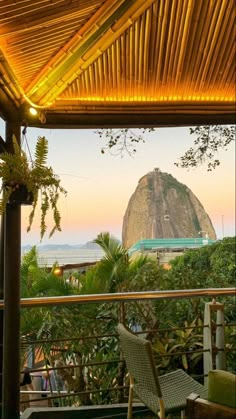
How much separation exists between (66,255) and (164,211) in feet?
7.10

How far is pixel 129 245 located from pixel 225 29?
3.13 metres

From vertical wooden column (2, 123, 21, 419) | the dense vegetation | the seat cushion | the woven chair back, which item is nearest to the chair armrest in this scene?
the seat cushion

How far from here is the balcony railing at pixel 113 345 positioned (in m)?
3.18

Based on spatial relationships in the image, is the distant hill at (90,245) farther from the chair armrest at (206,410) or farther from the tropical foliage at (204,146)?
the chair armrest at (206,410)

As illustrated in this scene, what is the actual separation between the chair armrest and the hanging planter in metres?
1.47

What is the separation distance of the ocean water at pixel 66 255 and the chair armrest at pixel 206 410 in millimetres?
3551

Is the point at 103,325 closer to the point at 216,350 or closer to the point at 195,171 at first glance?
the point at 216,350

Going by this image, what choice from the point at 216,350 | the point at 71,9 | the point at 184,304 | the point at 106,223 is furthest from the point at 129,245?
the point at 71,9

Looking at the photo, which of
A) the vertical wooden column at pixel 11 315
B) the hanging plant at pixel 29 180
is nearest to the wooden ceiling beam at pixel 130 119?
the hanging plant at pixel 29 180

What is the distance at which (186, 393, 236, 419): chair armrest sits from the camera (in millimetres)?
1311

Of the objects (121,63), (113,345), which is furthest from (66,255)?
(121,63)

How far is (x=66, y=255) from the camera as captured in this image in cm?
523

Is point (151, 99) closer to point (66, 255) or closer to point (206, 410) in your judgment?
point (206, 410)

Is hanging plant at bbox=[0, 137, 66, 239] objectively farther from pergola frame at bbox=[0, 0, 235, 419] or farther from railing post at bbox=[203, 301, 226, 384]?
railing post at bbox=[203, 301, 226, 384]
